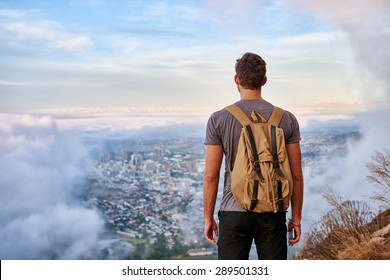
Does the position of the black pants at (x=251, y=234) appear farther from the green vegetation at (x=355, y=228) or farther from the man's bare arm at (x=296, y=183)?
the green vegetation at (x=355, y=228)

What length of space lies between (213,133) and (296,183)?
49 centimetres

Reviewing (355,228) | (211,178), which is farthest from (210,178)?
(355,228)

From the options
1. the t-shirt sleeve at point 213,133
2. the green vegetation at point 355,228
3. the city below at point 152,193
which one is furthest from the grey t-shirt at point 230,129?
the city below at point 152,193

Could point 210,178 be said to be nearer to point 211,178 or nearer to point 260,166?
point 211,178

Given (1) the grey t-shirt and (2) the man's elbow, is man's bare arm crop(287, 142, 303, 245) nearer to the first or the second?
(1) the grey t-shirt

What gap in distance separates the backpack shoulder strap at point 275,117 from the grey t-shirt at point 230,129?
0.02m

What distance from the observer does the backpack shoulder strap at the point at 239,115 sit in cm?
285

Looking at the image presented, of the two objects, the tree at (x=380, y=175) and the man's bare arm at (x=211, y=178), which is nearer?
the man's bare arm at (x=211, y=178)

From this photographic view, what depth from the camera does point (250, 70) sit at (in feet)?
9.37

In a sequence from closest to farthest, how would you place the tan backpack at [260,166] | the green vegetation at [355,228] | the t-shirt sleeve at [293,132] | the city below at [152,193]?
the tan backpack at [260,166]
the t-shirt sleeve at [293,132]
the green vegetation at [355,228]
the city below at [152,193]

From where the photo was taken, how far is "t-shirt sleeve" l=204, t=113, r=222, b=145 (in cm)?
287

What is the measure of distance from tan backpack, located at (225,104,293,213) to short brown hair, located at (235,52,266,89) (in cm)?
13

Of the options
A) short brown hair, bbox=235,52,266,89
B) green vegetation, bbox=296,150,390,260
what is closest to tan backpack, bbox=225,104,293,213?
short brown hair, bbox=235,52,266,89
